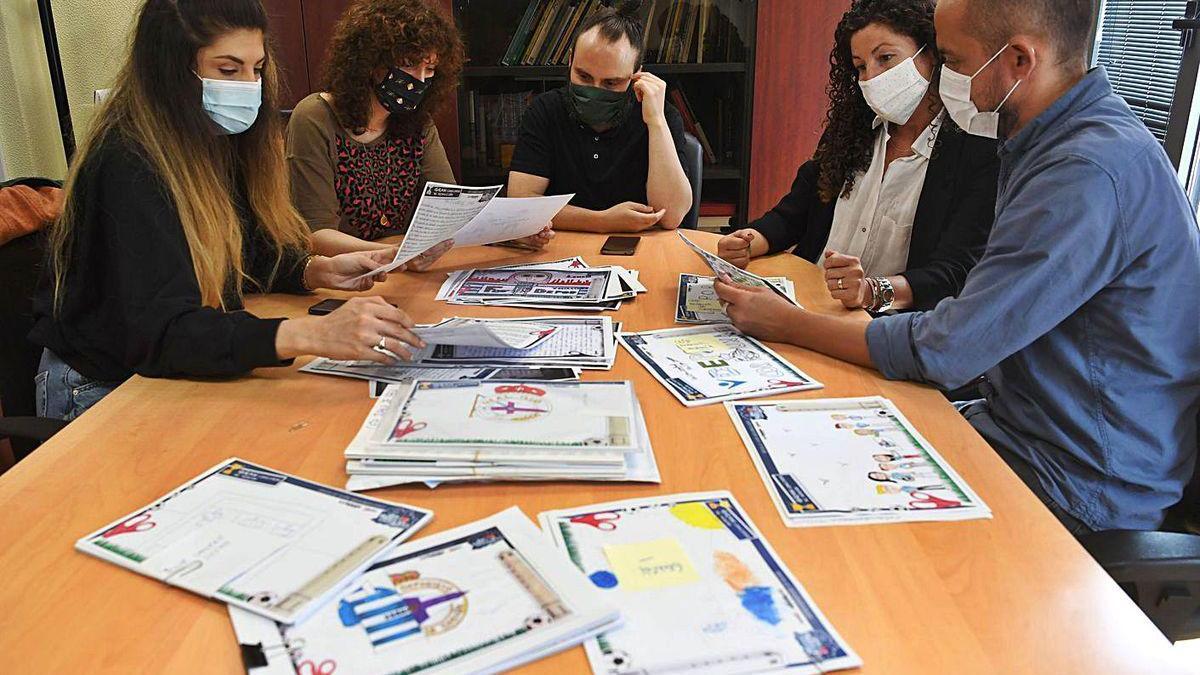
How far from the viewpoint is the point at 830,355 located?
4.68 ft

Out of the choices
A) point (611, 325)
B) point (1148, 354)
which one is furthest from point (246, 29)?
point (1148, 354)

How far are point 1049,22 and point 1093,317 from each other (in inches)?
16.7

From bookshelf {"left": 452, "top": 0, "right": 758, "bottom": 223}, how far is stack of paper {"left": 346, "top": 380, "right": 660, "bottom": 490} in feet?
7.78

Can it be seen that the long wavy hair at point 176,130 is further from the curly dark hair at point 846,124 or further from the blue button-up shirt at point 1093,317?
the curly dark hair at point 846,124

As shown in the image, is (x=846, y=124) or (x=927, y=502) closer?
(x=927, y=502)

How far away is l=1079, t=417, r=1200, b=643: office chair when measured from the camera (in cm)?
99

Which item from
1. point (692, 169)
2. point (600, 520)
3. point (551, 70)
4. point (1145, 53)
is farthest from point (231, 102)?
point (1145, 53)

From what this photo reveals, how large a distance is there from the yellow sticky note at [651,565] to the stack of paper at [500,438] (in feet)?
0.47

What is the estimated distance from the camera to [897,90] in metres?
1.88

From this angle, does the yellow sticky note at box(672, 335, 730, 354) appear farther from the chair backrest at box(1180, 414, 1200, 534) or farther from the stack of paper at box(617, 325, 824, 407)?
the chair backrest at box(1180, 414, 1200, 534)

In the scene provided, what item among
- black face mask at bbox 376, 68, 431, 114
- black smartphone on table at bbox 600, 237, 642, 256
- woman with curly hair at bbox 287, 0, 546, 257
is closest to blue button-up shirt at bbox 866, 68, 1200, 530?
black smartphone on table at bbox 600, 237, 642, 256

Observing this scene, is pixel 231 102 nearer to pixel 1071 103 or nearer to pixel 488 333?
pixel 488 333

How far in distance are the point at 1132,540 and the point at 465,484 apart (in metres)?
0.77

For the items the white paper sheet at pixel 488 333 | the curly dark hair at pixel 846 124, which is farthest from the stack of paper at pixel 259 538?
the curly dark hair at pixel 846 124
